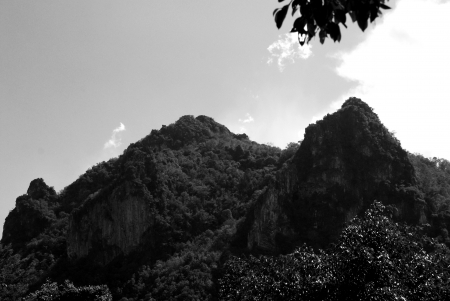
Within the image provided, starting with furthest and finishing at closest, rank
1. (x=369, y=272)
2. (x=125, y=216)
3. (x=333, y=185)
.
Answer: (x=125, y=216), (x=333, y=185), (x=369, y=272)

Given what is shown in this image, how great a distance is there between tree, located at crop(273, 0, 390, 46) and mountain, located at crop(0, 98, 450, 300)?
1931 inches

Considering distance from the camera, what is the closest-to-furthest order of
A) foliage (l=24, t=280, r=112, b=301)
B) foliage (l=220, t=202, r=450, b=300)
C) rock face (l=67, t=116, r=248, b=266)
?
foliage (l=220, t=202, r=450, b=300)
foliage (l=24, t=280, r=112, b=301)
rock face (l=67, t=116, r=248, b=266)

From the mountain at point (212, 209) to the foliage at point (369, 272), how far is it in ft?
118

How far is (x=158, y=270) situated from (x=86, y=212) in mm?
17192

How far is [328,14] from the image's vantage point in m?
5.39

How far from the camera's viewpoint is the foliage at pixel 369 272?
14586 mm

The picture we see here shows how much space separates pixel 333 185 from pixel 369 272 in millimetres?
51946

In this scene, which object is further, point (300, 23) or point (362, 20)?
point (300, 23)

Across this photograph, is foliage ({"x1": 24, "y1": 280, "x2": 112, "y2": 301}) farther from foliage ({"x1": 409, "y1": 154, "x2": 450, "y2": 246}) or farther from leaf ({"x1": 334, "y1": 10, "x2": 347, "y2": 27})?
foliage ({"x1": 409, "y1": 154, "x2": 450, "y2": 246})

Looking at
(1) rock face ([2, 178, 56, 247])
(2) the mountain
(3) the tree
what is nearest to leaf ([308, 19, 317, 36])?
(3) the tree

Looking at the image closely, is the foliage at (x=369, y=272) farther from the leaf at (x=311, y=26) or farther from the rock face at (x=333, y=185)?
the rock face at (x=333, y=185)

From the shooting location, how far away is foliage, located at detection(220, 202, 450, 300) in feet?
47.9

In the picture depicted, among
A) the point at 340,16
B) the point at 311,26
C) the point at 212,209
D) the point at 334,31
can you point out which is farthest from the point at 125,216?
the point at 340,16

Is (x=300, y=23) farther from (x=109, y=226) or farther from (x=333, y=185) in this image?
(x=109, y=226)
